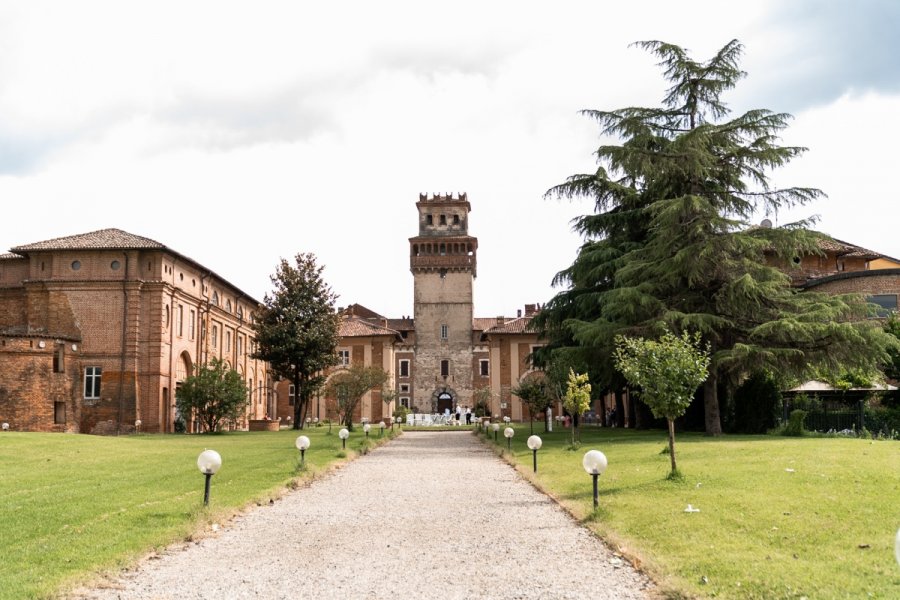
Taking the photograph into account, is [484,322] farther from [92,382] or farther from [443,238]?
[92,382]

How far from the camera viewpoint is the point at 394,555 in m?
8.82

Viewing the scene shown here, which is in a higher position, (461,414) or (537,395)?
(537,395)

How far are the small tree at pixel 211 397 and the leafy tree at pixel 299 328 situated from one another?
14.1 feet

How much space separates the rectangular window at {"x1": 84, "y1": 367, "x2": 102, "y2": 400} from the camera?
39812 millimetres

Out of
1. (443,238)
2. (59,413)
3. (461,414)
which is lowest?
(461,414)

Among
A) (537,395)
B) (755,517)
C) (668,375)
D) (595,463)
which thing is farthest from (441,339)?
(755,517)

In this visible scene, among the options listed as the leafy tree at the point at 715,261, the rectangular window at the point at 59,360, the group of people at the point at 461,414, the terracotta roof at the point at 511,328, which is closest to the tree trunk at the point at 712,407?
the leafy tree at the point at 715,261

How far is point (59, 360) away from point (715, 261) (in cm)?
2999

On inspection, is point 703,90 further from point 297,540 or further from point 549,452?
point 297,540

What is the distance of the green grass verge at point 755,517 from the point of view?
23.2ft

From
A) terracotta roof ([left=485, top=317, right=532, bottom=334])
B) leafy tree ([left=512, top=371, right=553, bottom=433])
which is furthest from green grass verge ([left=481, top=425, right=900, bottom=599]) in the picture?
terracotta roof ([left=485, top=317, right=532, bottom=334])

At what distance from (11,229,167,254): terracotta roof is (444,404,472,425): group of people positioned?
2723cm

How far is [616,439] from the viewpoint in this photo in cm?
2744

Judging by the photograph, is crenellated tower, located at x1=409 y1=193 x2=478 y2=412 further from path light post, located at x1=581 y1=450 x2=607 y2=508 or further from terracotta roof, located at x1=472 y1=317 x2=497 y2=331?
path light post, located at x1=581 y1=450 x2=607 y2=508
